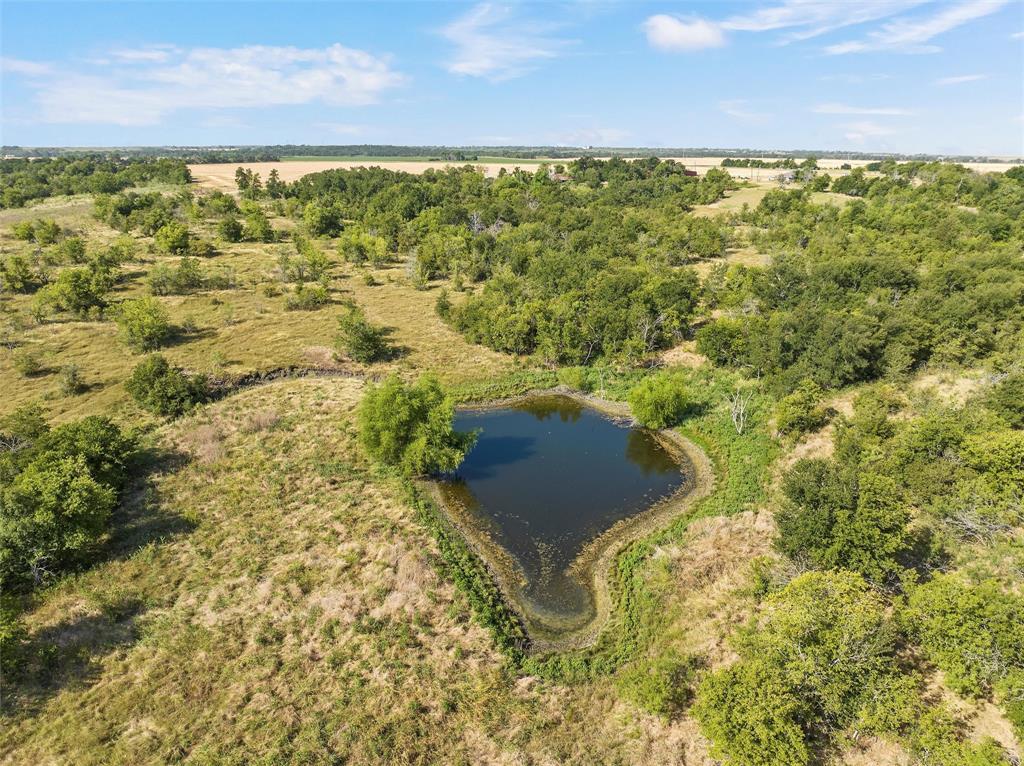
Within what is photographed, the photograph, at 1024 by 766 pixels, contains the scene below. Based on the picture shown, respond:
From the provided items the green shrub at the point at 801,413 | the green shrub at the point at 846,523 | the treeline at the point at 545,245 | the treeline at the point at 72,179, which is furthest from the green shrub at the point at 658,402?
the treeline at the point at 72,179

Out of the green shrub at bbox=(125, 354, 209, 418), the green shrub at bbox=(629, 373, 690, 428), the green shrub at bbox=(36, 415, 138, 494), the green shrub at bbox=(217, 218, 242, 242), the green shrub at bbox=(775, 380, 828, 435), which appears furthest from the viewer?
the green shrub at bbox=(217, 218, 242, 242)

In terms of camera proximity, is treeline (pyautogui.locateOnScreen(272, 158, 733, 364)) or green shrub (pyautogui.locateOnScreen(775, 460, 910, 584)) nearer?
green shrub (pyautogui.locateOnScreen(775, 460, 910, 584))

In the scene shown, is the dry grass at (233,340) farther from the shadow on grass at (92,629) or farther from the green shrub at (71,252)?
the shadow on grass at (92,629)

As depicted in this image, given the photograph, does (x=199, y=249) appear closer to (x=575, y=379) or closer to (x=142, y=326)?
(x=142, y=326)

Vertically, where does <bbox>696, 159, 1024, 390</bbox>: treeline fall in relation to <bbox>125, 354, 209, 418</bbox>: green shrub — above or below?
above

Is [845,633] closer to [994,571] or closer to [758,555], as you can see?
[758,555]

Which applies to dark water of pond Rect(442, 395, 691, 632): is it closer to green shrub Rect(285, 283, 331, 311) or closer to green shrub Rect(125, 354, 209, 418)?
green shrub Rect(125, 354, 209, 418)

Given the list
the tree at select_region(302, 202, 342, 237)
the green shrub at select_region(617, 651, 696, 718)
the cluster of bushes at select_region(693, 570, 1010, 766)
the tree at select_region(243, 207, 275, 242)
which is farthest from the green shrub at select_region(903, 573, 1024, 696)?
the tree at select_region(302, 202, 342, 237)
